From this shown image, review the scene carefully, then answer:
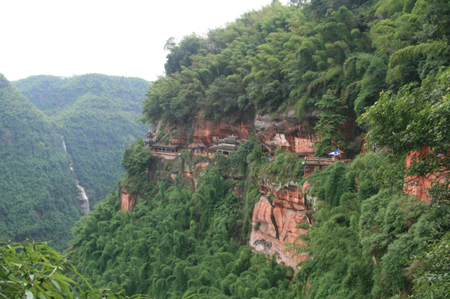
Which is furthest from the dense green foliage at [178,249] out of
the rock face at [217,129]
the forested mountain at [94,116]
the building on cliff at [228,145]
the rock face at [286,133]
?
the forested mountain at [94,116]

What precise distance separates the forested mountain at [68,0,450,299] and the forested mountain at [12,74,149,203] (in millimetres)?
27313

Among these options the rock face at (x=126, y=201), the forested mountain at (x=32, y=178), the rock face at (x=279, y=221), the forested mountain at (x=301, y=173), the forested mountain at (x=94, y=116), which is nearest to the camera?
the forested mountain at (x=301, y=173)

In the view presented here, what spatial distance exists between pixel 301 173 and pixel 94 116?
47711 millimetres

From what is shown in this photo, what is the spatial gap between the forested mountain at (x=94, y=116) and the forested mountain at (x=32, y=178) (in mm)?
3064

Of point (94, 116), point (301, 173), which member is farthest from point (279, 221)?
point (94, 116)

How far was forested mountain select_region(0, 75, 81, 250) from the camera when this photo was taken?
3100cm

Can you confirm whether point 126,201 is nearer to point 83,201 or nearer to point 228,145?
point 228,145

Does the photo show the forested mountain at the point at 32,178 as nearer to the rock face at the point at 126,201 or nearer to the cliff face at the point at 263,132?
the rock face at the point at 126,201

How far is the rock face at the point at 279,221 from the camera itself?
10109 mm

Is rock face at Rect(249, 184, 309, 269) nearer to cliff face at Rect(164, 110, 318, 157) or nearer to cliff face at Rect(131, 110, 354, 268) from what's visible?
cliff face at Rect(131, 110, 354, 268)

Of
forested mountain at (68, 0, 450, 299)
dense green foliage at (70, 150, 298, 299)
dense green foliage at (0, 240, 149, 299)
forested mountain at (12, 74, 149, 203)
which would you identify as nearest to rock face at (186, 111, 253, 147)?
forested mountain at (68, 0, 450, 299)

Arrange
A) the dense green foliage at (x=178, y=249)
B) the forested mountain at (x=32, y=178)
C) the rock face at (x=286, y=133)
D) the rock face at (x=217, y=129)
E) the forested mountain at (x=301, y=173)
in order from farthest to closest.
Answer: the forested mountain at (x=32, y=178) → the rock face at (x=217, y=129) → the rock face at (x=286, y=133) → the dense green foliage at (x=178, y=249) → the forested mountain at (x=301, y=173)

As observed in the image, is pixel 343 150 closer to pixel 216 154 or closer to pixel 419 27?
pixel 419 27

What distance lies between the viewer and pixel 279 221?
438 inches
